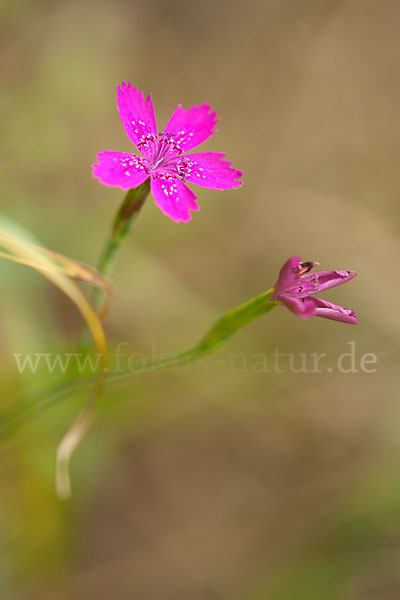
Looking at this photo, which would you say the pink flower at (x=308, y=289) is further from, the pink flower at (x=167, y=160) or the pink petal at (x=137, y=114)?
the pink petal at (x=137, y=114)

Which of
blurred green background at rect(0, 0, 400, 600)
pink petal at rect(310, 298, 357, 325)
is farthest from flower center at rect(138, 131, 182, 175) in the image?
blurred green background at rect(0, 0, 400, 600)

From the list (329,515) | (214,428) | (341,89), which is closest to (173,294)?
(214,428)

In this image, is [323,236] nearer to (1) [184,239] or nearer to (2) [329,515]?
(1) [184,239]

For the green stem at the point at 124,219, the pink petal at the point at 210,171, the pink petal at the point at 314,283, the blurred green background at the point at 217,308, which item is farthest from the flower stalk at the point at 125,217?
the blurred green background at the point at 217,308

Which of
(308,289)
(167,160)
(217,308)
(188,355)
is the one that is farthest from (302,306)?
(217,308)

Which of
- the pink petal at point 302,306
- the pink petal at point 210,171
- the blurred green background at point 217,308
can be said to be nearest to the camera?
the pink petal at point 302,306

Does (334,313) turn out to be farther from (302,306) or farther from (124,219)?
(124,219)
